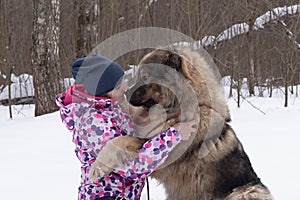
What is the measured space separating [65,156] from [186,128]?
9.44 ft

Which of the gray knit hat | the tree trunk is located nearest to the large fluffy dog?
the gray knit hat

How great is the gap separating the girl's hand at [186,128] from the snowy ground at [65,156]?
125 cm

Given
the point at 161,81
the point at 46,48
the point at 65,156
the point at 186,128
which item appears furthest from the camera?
the point at 46,48

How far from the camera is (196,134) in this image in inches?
95.3

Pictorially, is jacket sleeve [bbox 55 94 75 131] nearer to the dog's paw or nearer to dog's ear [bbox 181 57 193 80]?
the dog's paw

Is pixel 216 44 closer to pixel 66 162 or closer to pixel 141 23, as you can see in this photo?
pixel 141 23

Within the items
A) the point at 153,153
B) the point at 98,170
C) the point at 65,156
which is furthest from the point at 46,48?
the point at 153,153

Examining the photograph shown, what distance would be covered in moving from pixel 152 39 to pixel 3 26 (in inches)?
152

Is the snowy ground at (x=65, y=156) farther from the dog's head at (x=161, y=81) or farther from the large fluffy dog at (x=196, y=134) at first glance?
the dog's head at (x=161, y=81)

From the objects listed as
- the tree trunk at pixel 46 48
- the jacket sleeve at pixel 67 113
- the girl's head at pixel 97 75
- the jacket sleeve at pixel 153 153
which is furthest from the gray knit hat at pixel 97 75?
the tree trunk at pixel 46 48

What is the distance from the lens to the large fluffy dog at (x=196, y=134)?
7.87 ft

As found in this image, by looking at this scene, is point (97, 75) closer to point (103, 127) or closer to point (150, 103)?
point (103, 127)

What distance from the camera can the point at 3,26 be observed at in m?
9.70

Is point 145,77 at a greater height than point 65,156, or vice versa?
point 145,77
